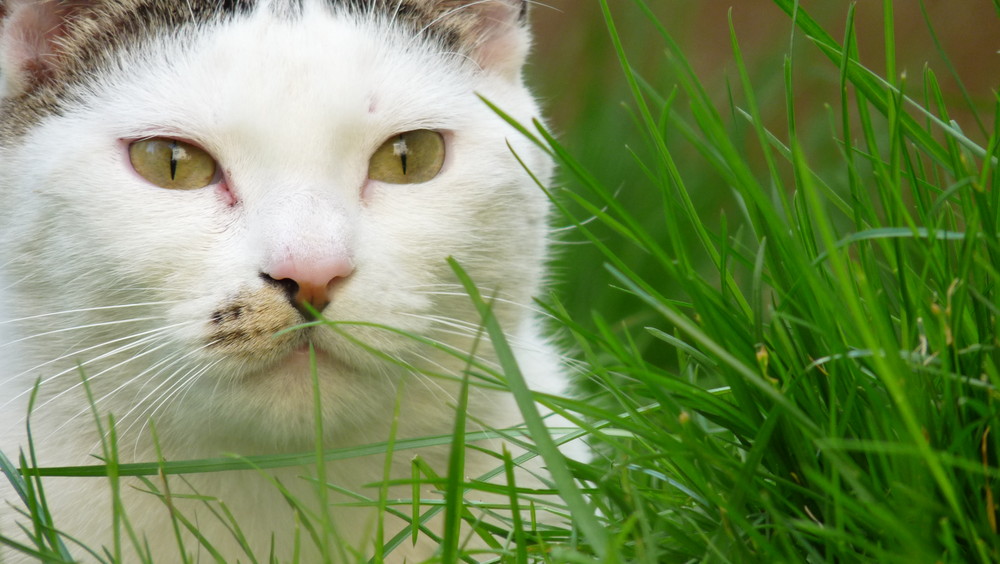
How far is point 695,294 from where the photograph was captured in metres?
1.02

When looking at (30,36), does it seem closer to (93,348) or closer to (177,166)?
(177,166)

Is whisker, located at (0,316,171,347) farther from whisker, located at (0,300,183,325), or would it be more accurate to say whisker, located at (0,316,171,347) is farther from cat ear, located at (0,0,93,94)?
cat ear, located at (0,0,93,94)

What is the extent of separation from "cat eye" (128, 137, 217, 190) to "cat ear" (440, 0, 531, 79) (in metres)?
0.54

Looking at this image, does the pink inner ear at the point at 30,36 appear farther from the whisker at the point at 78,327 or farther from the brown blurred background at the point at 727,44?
the brown blurred background at the point at 727,44

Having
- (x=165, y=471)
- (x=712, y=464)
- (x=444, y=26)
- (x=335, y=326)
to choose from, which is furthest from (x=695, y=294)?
(x=444, y=26)

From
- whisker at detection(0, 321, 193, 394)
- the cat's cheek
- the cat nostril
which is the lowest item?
whisker at detection(0, 321, 193, 394)

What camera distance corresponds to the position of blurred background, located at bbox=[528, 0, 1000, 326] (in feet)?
8.87

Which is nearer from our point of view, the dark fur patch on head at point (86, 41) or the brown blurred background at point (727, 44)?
the dark fur patch on head at point (86, 41)

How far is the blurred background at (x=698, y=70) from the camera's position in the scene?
270 cm

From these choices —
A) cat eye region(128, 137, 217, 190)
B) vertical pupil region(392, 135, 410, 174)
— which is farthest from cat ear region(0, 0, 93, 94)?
vertical pupil region(392, 135, 410, 174)

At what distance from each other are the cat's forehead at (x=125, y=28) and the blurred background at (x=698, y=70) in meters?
0.95

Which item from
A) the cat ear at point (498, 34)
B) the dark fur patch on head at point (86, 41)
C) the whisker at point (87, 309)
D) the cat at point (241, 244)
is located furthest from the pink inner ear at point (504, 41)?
the whisker at point (87, 309)

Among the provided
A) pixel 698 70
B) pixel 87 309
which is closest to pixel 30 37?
pixel 87 309

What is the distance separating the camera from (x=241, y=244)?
46.2 inches
